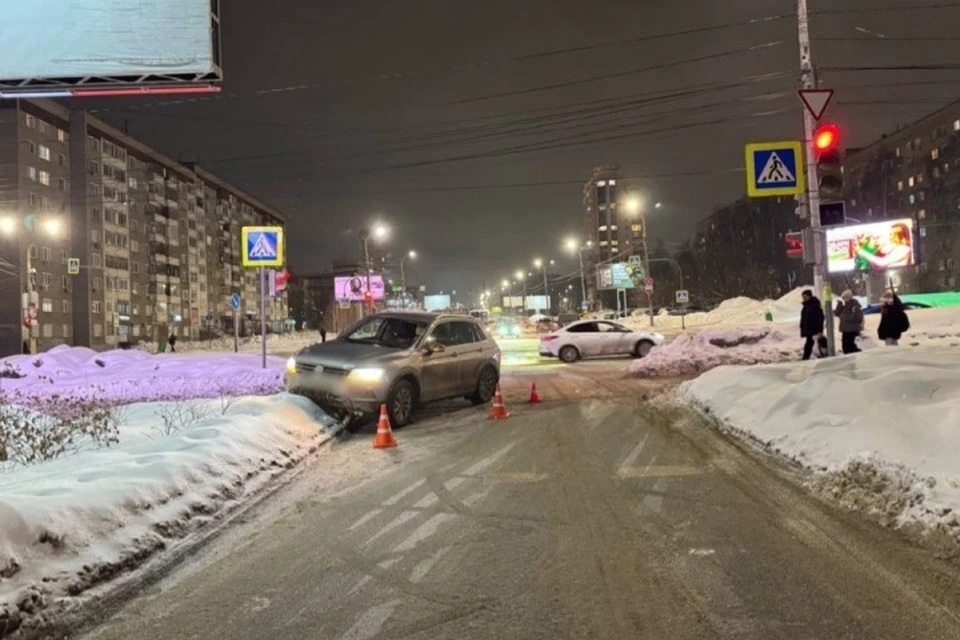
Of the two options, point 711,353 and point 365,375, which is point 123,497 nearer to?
point 365,375

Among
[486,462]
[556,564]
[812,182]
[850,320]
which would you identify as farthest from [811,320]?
[556,564]

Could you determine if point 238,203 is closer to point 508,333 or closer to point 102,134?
point 102,134

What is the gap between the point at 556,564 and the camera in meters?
5.26

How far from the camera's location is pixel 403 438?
11.1 metres

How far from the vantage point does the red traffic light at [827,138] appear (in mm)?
12414

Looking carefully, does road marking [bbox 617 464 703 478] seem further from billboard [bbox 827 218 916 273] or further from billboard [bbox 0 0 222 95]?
billboard [bbox 827 218 916 273]

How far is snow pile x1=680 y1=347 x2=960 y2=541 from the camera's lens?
623cm

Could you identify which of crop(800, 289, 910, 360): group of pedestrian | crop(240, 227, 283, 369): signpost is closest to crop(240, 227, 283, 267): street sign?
crop(240, 227, 283, 369): signpost

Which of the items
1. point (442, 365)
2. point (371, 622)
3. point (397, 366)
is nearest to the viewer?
point (371, 622)

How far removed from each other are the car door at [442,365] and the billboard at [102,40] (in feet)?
19.1

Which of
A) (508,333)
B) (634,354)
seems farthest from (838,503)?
(508,333)

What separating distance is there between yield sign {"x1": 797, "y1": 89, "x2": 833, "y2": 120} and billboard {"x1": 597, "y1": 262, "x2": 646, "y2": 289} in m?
65.2

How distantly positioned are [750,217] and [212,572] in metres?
102

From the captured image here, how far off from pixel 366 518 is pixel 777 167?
37.8 ft
